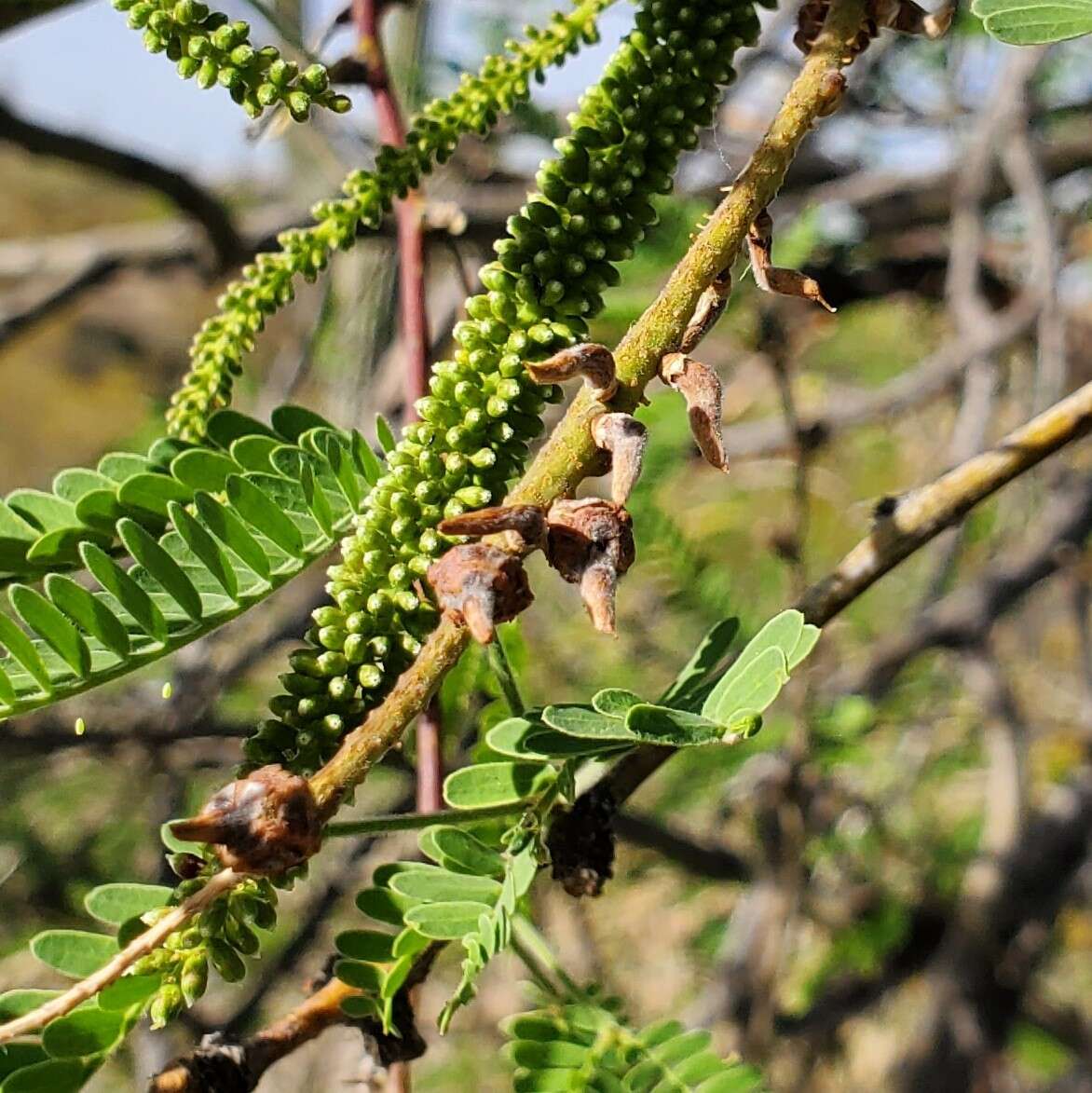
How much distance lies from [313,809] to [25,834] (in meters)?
1.55

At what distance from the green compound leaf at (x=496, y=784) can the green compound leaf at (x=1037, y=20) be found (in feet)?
1.27

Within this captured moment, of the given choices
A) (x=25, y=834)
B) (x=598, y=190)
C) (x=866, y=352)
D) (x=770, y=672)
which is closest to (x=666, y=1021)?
(x=770, y=672)

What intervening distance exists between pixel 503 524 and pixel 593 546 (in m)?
0.03

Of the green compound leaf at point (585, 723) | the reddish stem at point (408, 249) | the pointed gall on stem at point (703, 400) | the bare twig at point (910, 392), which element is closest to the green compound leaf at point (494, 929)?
the green compound leaf at point (585, 723)

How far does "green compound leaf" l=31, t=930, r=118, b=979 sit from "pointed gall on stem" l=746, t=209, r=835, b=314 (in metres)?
0.39

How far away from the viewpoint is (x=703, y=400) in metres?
0.44

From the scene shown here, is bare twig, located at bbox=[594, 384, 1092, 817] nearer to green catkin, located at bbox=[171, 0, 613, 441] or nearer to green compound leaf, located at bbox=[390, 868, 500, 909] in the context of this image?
green compound leaf, located at bbox=[390, 868, 500, 909]

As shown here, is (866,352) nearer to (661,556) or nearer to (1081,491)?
(1081,491)

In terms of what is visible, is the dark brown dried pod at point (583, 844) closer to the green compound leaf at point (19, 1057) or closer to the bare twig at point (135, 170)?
the green compound leaf at point (19, 1057)

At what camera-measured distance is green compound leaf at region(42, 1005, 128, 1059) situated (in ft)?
1.66

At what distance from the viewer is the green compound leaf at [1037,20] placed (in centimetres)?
54

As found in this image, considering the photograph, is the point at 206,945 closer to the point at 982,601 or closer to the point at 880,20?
the point at 880,20

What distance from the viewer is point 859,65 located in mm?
1894

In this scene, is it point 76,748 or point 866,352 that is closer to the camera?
point 76,748
